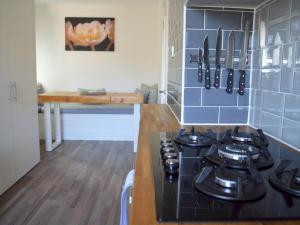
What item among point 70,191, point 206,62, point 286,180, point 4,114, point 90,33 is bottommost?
point 70,191

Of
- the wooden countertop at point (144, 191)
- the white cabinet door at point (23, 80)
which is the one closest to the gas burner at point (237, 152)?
the wooden countertop at point (144, 191)

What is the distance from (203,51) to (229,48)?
5.3 inches

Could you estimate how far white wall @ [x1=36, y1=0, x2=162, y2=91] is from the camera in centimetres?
602

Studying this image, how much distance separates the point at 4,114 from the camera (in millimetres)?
2475

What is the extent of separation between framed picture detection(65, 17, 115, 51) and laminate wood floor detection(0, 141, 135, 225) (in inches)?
118

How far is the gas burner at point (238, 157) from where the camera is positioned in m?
0.80

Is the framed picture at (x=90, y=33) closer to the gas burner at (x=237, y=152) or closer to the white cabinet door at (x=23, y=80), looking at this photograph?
the white cabinet door at (x=23, y=80)

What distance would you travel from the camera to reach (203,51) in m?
1.45

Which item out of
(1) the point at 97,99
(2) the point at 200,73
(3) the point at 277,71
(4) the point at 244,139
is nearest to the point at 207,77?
(2) the point at 200,73

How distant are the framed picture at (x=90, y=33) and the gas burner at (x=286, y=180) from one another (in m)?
5.73

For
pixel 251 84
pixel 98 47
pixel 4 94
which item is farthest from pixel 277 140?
pixel 98 47

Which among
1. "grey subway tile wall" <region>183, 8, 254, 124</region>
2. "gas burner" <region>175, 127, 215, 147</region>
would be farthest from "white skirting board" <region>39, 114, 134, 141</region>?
"gas burner" <region>175, 127, 215, 147</region>

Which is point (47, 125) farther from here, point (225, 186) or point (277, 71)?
point (225, 186)

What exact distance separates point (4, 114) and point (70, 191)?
903mm
